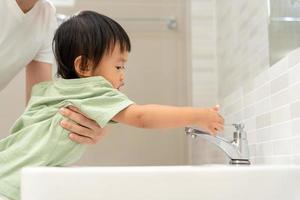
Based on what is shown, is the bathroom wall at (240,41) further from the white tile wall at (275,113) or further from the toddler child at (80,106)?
the toddler child at (80,106)

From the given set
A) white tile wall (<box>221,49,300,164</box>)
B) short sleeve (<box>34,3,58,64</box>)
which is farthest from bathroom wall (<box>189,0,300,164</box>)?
short sleeve (<box>34,3,58,64</box>)

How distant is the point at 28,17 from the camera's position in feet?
3.80

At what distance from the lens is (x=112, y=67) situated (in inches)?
38.7

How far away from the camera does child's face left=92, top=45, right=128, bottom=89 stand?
38.5 inches

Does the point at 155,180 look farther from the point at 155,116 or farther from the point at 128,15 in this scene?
the point at 128,15

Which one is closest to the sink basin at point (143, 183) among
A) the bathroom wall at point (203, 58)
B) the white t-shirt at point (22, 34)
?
the white t-shirt at point (22, 34)

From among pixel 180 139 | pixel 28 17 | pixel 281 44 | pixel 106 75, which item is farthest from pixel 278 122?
pixel 180 139

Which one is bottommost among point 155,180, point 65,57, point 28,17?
point 155,180

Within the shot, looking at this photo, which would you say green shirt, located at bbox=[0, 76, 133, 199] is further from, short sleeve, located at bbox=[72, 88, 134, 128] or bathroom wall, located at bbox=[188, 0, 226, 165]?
bathroom wall, located at bbox=[188, 0, 226, 165]

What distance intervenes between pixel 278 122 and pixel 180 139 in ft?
3.37

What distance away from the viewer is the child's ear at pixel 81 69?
97cm

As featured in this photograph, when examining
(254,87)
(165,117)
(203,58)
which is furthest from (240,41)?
(165,117)

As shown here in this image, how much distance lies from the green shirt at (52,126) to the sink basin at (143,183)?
0.54 ft

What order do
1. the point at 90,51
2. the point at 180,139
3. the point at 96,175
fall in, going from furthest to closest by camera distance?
1. the point at 180,139
2. the point at 90,51
3. the point at 96,175
